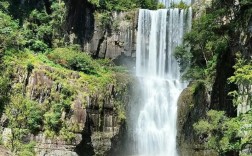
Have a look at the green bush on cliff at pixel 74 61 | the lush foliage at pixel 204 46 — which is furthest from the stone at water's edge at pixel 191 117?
the green bush on cliff at pixel 74 61

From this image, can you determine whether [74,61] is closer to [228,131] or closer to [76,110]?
[76,110]

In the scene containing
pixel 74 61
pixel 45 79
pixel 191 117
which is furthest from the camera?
pixel 74 61

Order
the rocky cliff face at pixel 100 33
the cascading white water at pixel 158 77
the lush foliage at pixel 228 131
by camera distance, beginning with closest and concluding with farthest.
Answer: the lush foliage at pixel 228 131, the cascading white water at pixel 158 77, the rocky cliff face at pixel 100 33

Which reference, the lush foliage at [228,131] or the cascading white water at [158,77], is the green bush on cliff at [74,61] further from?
the lush foliage at [228,131]

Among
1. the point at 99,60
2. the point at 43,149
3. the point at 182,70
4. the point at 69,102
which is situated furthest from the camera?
the point at 99,60

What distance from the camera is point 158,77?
32594mm

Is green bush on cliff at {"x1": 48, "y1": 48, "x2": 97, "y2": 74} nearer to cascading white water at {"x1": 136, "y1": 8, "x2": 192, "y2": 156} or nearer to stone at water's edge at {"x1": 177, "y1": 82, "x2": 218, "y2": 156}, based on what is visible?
cascading white water at {"x1": 136, "y1": 8, "x2": 192, "y2": 156}

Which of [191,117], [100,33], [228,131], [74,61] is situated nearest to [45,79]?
[74,61]

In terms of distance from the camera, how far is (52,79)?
24375 mm

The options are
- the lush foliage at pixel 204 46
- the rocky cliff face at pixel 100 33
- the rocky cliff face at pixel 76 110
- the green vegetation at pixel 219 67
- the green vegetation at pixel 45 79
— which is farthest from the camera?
the rocky cliff face at pixel 100 33

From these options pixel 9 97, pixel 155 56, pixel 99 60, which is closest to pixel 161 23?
pixel 155 56

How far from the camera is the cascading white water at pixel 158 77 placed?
26.9 metres

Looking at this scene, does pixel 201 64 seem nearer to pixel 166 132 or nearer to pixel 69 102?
pixel 166 132

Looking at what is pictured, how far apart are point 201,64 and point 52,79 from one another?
10688 mm
